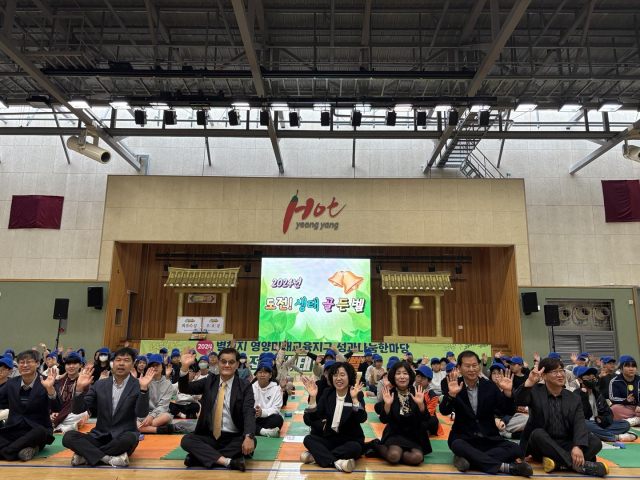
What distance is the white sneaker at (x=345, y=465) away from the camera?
4766mm

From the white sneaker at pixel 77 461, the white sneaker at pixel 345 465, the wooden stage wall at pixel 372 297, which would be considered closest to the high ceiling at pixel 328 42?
the wooden stage wall at pixel 372 297

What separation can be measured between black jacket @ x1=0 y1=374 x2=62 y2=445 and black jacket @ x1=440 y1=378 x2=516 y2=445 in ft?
14.5

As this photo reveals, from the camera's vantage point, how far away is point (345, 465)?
4.77 m

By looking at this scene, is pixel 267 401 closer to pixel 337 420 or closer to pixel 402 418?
pixel 337 420

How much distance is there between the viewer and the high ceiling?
36.5 ft

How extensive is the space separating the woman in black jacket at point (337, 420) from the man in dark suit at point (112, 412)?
1784 millimetres

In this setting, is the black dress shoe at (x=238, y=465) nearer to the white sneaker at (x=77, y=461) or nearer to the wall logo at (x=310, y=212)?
the white sneaker at (x=77, y=461)

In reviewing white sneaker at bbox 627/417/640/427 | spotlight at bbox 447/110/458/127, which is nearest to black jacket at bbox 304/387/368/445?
white sneaker at bbox 627/417/640/427

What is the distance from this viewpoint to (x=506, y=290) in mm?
16188

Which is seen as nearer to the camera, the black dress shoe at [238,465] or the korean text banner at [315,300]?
the black dress shoe at [238,465]

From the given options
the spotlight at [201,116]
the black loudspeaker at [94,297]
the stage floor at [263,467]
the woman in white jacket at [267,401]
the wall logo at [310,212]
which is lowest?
the stage floor at [263,467]

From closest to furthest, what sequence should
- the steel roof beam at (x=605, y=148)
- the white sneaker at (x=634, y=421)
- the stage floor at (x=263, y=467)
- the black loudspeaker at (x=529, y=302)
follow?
1. the stage floor at (x=263, y=467)
2. the white sneaker at (x=634, y=421)
3. the steel roof beam at (x=605, y=148)
4. the black loudspeaker at (x=529, y=302)

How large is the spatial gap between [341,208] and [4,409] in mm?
12191

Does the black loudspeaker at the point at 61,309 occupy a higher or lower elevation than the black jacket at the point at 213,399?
higher
